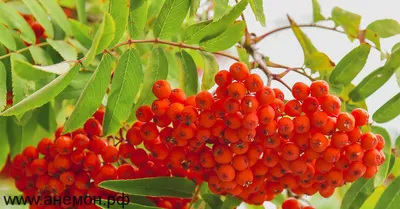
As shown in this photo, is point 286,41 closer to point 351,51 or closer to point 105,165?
point 351,51

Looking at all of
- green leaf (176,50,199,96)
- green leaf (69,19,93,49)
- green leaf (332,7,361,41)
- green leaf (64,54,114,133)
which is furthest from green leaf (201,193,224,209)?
green leaf (332,7,361,41)

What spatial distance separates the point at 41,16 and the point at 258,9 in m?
0.55

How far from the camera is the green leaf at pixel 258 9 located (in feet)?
3.63

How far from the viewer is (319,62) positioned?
1.38m

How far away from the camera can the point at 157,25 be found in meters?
1.23

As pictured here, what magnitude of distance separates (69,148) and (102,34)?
1.20 feet

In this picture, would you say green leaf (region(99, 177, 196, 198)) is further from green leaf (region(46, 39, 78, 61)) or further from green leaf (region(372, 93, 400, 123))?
green leaf (region(372, 93, 400, 123))

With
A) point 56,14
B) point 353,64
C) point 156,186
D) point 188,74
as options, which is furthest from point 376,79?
point 56,14

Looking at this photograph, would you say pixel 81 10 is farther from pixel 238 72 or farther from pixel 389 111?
pixel 389 111

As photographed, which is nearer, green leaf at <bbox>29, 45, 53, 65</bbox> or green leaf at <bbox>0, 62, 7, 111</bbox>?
green leaf at <bbox>0, 62, 7, 111</bbox>

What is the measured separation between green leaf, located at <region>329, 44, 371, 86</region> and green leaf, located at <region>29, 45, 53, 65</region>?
25.5 inches

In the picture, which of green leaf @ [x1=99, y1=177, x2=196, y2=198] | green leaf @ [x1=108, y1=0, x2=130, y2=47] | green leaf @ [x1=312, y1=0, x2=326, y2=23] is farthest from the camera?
green leaf @ [x1=312, y1=0, x2=326, y2=23]

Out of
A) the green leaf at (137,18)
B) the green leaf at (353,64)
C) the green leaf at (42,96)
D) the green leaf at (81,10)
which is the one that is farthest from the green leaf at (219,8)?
the green leaf at (81,10)

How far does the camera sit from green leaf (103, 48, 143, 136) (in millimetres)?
1162
